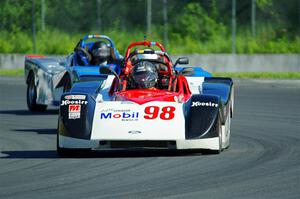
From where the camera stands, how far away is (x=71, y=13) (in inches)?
1377

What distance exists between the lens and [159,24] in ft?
108

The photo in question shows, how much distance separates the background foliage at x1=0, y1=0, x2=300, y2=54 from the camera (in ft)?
108

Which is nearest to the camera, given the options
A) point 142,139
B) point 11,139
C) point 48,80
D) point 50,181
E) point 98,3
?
point 50,181

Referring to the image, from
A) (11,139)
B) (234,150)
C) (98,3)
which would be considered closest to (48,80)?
(11,139)

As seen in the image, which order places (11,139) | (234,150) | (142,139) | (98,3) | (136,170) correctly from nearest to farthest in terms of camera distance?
1. (136,170)
2. (142,139)
3. (234,150)
4. (11,139)
5. (98,3)

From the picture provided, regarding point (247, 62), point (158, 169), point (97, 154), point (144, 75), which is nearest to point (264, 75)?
point (247, 62)

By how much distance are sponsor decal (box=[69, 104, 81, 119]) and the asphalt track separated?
20.1 inches

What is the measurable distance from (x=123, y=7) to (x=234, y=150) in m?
21.6

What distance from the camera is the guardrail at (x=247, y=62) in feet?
103

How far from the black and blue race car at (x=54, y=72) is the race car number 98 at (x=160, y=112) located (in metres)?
6.31

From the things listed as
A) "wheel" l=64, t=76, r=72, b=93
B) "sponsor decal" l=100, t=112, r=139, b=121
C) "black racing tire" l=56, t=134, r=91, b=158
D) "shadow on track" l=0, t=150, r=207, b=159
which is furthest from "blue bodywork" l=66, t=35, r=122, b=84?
"sponsor decal" l=100, t=112, r=139, b=121

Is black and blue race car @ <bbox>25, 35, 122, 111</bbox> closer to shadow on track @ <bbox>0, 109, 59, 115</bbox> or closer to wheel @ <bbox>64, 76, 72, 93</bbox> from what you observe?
wheel @ <bbox>64, 76, 72, 93</bbox>

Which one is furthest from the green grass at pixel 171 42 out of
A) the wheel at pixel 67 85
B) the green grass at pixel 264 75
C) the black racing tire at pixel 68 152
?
the black racing tire at pixel 68 152

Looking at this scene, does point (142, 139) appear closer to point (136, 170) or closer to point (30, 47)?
point (136, 170)
